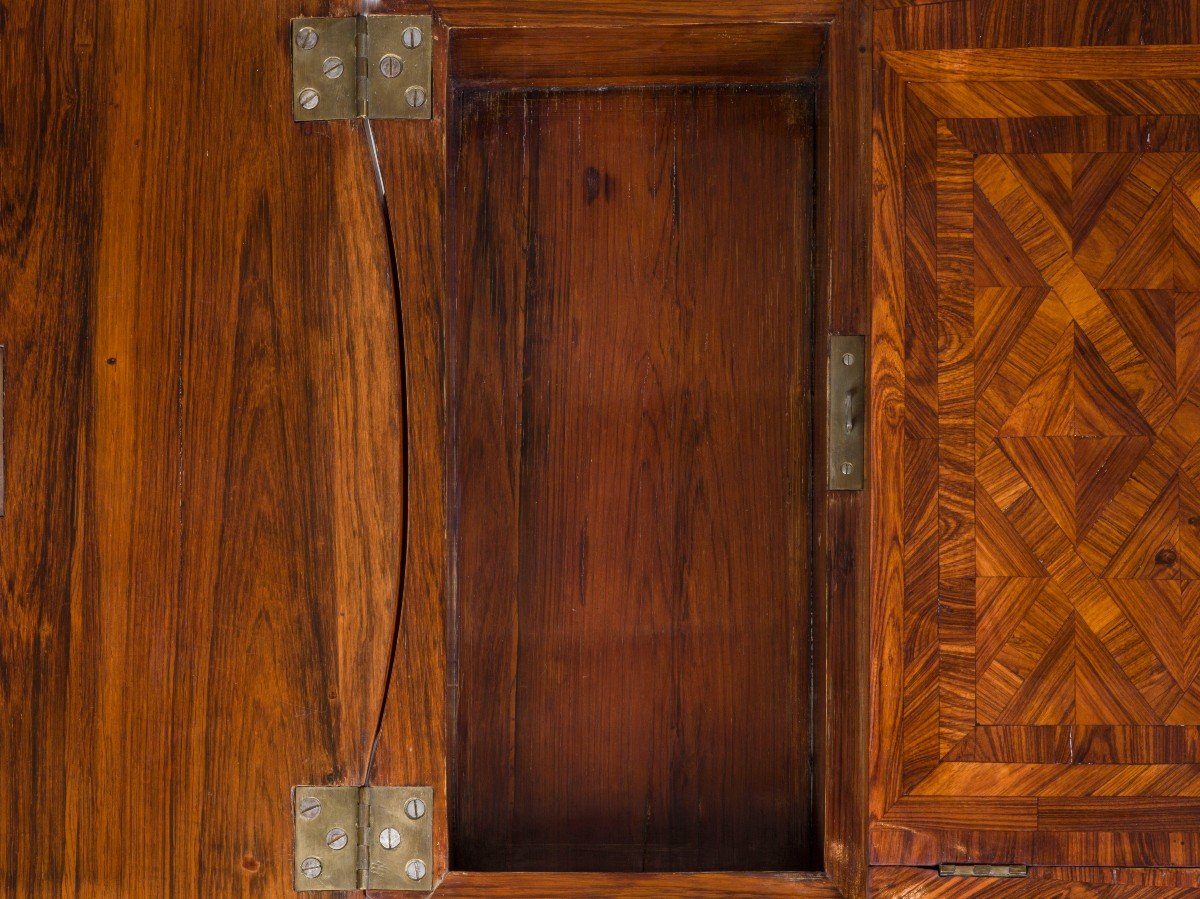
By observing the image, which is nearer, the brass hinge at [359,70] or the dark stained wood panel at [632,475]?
the brass hinge at [359,70]

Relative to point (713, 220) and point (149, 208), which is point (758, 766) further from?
point (149, 208)

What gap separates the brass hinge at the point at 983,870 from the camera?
85cm

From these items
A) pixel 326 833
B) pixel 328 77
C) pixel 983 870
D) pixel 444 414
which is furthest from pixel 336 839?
pixel 328 77

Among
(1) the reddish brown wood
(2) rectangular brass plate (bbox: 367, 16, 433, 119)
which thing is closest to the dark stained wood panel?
(1) the reddish brown wood

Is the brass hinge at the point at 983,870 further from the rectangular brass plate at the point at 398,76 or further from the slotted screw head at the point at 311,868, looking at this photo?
the rectangular brass plate at the point at 398,76

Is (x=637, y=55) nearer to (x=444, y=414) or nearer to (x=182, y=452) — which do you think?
(x=444, y=414)

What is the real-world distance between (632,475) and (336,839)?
1.44 feet

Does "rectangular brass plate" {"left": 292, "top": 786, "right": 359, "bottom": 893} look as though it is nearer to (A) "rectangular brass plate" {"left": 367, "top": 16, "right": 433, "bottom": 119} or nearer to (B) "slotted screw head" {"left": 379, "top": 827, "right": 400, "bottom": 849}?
(B) "slotted screw head" {"left": 379, "top": 827, "right": 400, "bottom": 849}

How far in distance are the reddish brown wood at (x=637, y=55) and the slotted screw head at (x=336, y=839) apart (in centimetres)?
73

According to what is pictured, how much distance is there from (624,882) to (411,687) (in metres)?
0.26

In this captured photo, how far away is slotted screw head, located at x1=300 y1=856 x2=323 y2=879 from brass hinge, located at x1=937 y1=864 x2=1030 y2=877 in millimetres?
544

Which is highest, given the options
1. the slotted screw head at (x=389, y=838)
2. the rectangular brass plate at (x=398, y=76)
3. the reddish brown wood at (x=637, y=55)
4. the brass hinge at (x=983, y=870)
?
the reddish brown wood at (x=637, y=55)

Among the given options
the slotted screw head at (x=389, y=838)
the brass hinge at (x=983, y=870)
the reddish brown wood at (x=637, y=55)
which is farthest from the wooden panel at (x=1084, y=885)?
the reddish brown wood at (x=637, y=55)

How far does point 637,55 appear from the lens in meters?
0.96
